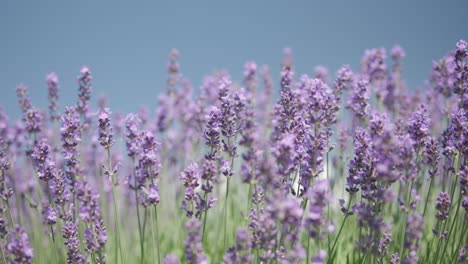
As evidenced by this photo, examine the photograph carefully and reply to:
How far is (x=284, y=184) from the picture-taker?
3426 millimetres

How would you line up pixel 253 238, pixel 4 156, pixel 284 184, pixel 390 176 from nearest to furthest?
1. pixel 390 176
2. pixel 253 238
3. pixel 284 184
4. pixel 4 156

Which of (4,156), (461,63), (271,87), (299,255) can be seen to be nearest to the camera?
(299,255)

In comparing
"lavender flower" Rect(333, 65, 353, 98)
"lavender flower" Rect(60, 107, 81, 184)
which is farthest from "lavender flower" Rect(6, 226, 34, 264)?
"lavender flower" Rect(333, 65, 353, 98)

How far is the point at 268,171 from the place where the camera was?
249cm

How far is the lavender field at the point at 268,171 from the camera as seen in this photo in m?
2.73

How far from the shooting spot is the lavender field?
8.97 ft

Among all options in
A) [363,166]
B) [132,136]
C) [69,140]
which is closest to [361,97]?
[363,166]

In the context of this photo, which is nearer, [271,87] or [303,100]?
[303,100]

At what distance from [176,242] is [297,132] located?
2.94 metres

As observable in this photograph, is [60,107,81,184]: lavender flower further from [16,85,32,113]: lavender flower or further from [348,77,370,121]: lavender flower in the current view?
[348,77,370,121]: lavender flower

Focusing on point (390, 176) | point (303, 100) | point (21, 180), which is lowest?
point (390, 176)

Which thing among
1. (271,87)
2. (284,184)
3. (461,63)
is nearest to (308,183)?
(284,184)

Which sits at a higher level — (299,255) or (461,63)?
(461,63)

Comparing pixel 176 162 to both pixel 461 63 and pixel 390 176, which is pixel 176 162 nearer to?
pixel 461 63
